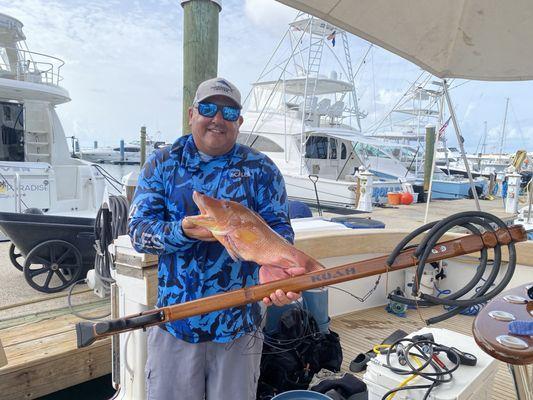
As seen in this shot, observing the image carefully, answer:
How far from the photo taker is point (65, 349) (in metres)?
3.25

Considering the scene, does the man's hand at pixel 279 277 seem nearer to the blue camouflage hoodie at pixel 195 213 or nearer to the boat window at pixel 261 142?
the blue camouflage hoodie at pixel 195 213

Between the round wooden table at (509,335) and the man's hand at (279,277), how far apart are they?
0.66 m

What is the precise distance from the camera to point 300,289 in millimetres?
1264

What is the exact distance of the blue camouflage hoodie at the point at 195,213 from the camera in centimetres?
169

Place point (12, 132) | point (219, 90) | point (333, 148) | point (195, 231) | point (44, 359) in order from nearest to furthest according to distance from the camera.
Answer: point (195, 231), point (219, 90), point (44, 359), point (12, 132), point (333, 148)

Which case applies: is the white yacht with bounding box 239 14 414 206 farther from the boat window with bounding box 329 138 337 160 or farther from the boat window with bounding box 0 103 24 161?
the boat window with bounding box 0 103 24 161

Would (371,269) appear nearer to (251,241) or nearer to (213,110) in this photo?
(251,241)

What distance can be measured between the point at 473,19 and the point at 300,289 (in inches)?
96.3

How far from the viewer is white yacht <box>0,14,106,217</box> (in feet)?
32.4

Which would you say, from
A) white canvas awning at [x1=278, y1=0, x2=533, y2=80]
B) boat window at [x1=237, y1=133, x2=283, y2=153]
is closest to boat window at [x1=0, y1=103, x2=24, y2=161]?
boat window at [x1=237, y1=133, x2=283, y2=153]

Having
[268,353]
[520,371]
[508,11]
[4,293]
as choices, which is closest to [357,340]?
[268,353]

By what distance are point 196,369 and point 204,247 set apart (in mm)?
542

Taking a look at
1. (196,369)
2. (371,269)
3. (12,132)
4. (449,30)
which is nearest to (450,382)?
(371,269)

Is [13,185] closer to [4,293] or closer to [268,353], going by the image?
[4,293]
